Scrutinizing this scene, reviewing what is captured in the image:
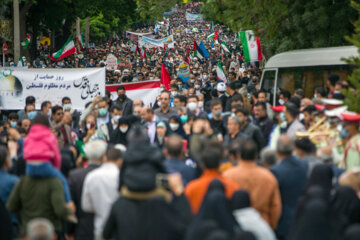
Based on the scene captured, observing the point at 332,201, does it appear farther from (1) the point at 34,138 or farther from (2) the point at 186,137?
(2) the point at 186,137

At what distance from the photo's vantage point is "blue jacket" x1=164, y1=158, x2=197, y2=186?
6959mm

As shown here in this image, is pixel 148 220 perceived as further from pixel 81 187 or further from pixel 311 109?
pixel 311 109

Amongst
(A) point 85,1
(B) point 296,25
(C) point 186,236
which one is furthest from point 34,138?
(A) point 85,1

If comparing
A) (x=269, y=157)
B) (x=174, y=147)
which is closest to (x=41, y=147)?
(x=174, y=147)

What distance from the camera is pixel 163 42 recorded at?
1585 inches

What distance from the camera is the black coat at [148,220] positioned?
17.6ft

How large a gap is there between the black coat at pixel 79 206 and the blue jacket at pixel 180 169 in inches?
43.7

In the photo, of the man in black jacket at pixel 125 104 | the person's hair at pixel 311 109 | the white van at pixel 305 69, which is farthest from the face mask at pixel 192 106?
the white van at pixel 305 69

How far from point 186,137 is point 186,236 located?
5.91 metres

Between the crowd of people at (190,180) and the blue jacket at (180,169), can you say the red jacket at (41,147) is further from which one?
the blue jacket at (180,169)

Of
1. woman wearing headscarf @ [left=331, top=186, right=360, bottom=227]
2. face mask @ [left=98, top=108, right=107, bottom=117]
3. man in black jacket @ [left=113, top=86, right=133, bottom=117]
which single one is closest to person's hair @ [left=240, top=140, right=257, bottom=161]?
woman wearing headscarf @ [left=331, top=186, right=360, bottom=227]

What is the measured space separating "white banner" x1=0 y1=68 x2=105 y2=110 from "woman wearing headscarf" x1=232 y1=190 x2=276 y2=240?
11.5 metres

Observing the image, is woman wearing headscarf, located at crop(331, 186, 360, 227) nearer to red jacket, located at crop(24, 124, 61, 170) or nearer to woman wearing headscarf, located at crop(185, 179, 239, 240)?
woman wearing headscarf, located at crop(185, 179, 239, 240)

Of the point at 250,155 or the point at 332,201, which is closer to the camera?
the point at 332,201
